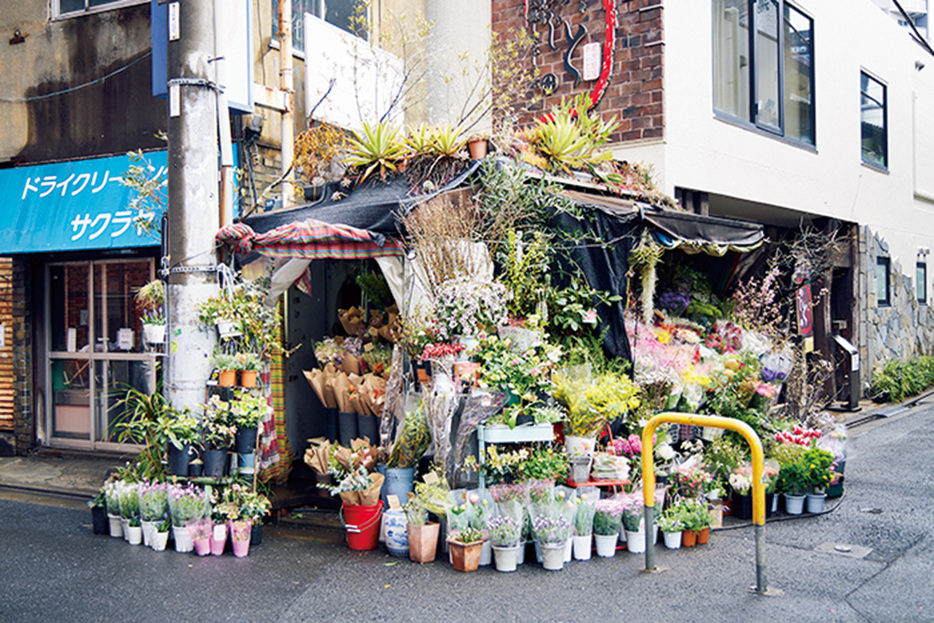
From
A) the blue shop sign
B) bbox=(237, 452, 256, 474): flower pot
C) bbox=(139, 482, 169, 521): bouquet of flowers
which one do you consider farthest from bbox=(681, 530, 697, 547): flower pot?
the blue shop sign

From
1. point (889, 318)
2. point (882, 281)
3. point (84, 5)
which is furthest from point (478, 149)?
point (889, 318)

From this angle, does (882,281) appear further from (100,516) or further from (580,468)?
(100,516)

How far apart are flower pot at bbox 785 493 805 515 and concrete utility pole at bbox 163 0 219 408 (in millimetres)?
5383

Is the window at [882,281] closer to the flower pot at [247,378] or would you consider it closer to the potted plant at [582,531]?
the potted plant at [582,531]

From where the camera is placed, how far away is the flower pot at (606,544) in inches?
239

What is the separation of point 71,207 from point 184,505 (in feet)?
16.2

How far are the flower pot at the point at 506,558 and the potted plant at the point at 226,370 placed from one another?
2.82 meters

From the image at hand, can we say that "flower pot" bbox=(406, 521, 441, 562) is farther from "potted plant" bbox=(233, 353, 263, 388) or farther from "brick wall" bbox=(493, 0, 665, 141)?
"brick wall" bbox=(493, 0, 665, 141)


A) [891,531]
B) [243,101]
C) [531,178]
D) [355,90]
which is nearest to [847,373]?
[891,531]

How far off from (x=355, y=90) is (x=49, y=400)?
588 centimetres

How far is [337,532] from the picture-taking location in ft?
22.9

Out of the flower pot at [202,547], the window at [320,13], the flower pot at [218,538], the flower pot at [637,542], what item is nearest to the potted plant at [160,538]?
the flower pot at [202,547]

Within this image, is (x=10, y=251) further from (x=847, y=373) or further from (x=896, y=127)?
(x=896, y=127)

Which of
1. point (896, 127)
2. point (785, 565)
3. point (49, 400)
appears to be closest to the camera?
point (785, 565)
